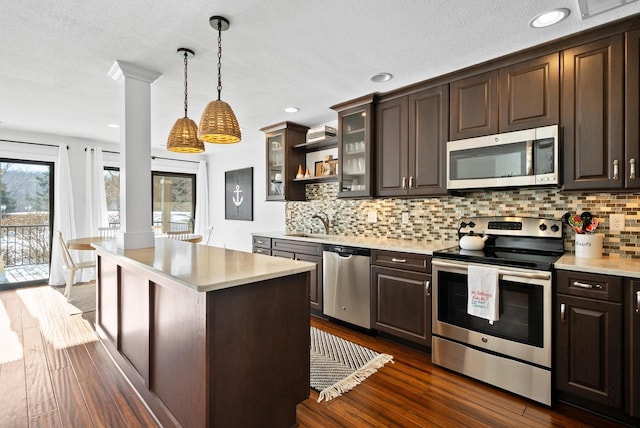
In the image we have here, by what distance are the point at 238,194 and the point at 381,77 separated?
143 inches

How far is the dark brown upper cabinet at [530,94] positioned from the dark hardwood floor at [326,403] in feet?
6.32

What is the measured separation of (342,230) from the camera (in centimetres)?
412

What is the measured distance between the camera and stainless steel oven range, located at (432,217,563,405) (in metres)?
2.06

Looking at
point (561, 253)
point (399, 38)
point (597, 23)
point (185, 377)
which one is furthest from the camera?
point (561, 253)

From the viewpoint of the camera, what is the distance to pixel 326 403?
2.05 metres

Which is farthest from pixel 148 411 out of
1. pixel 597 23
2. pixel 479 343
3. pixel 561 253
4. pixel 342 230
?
pixel 597 23

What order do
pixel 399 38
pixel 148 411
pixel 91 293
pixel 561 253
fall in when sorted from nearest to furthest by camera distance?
pixel 148 411
pixel 399 38
pixel 561 253
pixel 91 293

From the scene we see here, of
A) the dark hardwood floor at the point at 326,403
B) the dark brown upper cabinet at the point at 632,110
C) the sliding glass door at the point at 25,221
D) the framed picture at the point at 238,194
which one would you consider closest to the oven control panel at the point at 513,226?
the dark brown upper cabinet at the point at 632,110

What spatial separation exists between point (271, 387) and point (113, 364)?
1655mm

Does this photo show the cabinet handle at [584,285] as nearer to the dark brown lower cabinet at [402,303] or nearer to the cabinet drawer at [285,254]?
the dark brown lower cabinet at [402,303]

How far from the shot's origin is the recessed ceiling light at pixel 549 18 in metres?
1.94

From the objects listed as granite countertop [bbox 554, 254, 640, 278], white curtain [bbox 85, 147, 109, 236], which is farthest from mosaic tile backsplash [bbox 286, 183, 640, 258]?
white curtain [bbox 85, 147, 109, 236]

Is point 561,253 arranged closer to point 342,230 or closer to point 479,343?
point 479,343

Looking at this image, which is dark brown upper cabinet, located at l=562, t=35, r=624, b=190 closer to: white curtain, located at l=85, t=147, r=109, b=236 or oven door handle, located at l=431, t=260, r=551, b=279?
oven door handle, located at l=431, t=260, r=551, b=279
